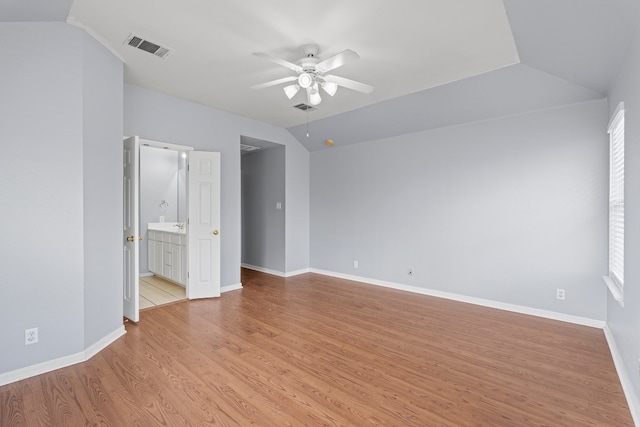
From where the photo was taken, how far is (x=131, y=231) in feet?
11.5

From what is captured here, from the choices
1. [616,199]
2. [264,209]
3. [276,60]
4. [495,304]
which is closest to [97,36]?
[276,60]

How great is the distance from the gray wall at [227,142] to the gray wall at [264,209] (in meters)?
0.16

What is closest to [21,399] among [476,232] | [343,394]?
[343,394]

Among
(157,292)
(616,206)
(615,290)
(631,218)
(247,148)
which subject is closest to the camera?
(631,218)

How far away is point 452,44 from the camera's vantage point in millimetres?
2824

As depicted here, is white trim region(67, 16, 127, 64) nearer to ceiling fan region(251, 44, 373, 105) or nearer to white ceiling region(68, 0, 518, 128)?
white ceiling region(68, 0, 518, 128)

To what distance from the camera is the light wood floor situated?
1.96 meters

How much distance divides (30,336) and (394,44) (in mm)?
3932

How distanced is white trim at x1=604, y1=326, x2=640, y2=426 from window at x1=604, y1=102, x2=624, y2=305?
1.67 feet

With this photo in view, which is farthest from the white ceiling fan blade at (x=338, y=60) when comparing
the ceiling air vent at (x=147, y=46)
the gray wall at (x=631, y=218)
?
the gray wall at (x=631, y=218)

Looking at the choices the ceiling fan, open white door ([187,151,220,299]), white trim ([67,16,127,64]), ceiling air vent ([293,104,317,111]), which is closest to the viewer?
white trim ([67,16,127,64])

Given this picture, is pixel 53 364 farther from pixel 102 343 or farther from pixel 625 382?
pixel 625 382

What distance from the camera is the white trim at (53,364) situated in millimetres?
2301

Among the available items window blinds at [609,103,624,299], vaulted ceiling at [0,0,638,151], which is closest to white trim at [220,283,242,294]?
vaulted ceiling at [0,0,638,151]
